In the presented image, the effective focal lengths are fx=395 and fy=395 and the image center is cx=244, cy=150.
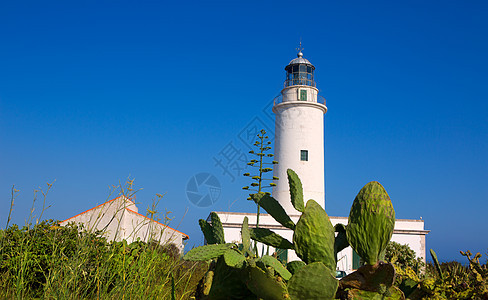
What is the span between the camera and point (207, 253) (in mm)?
1234

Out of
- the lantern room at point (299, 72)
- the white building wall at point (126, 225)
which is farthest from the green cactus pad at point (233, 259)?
the lantern room at point (299, 72)

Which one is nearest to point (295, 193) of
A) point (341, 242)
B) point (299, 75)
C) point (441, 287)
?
point (341, 242)

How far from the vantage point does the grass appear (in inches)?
124

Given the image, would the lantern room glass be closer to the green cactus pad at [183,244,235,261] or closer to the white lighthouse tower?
the white lighthouse tower

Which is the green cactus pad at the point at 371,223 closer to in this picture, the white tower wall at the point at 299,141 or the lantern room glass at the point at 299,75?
the white tower wall at the point at 299,141

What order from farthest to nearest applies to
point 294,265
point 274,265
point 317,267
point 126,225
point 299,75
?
point 299,75 → point 126,225 → point 294,265 → point 274,265 → point 317,267

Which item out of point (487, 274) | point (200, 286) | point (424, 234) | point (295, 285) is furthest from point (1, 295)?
point (424, 234)

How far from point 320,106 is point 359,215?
23.6 meters

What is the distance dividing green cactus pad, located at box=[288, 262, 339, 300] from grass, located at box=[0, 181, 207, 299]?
6.77ft

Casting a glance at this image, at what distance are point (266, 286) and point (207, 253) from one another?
275 mm

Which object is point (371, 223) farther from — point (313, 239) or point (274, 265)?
point (274, 265)

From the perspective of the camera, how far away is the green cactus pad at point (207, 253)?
1218mm

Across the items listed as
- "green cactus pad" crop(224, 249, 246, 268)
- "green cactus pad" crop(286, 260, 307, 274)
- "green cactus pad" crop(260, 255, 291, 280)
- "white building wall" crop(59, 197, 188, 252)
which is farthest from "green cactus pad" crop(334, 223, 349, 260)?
"white building wall" crop(59, 197, 188, 252)

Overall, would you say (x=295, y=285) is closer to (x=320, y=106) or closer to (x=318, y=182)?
(x=318, y=182)
